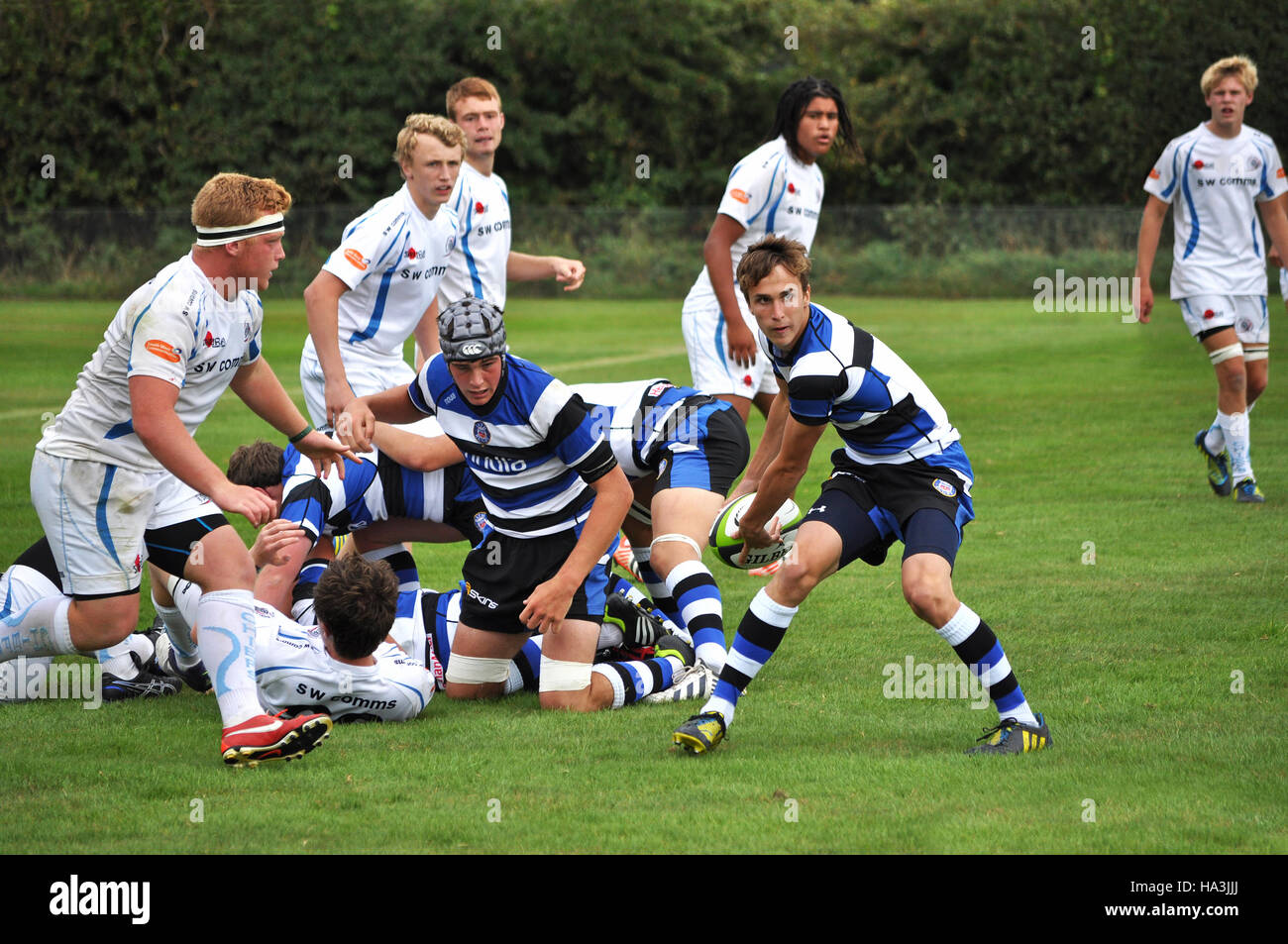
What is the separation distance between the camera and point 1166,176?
9.95 m

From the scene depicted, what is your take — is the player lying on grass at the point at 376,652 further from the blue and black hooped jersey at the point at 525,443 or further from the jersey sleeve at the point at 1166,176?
the jersey sleeve at the point at 1166,176

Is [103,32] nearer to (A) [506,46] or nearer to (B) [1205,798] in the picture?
(A) [506,46]

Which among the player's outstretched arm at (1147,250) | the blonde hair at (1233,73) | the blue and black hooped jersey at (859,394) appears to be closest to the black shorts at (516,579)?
the blue and black hooped jersey at (859,394)

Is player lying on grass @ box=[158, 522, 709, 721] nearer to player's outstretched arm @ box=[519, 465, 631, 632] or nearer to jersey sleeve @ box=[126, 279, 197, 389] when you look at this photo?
player's outstretched arm @ box=[519, 465, 631, 632]

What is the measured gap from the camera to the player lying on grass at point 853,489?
5.04 metres

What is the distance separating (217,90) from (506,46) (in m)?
6.87

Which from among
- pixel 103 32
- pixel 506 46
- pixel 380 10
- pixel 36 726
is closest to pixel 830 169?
pixel 506 46

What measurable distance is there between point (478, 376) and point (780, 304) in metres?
1.18

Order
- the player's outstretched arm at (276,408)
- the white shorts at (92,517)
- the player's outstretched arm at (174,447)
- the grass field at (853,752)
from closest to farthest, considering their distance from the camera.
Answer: the grass field at (853,752) < the player's outstretched arm at (174,447) < the white shorts at (92,517) < the player's outstretched arm at (276,408)

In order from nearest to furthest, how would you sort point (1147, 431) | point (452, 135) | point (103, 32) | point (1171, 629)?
point (1171, 629)
point (452, 135)
point (1147, 431)
point (103, 32)

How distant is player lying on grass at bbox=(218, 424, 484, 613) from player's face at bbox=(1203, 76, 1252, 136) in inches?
227

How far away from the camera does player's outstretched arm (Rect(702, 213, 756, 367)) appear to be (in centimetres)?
798

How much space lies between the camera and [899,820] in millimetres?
4363

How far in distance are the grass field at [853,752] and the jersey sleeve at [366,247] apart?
6.91 feet
